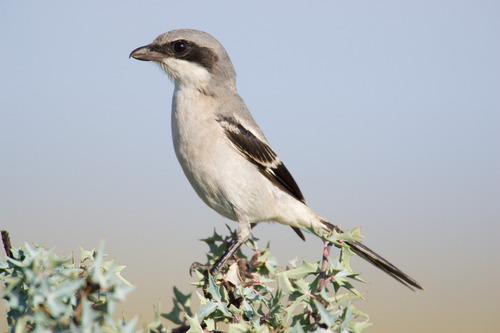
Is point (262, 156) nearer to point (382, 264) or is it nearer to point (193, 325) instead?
point (382, 264)

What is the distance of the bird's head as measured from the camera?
163 inches

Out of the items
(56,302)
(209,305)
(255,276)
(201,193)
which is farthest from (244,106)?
(56,302)

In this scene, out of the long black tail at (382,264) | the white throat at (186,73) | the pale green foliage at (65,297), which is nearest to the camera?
the pale green foliage at (65,297)

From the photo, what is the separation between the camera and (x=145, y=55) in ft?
13.6

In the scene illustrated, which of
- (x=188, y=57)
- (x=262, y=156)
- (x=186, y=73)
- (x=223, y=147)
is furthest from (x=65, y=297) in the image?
(x=188, y=57)

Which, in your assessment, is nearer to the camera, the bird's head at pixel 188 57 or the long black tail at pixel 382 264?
the long black tail at pixel 382 264

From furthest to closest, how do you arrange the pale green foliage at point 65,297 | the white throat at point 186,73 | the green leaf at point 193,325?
the white throat at point 186,73 < the green leaf at point 193,325 < the pale green foliage at point 65,297

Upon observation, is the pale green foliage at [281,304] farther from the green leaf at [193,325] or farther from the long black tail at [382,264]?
the long black tail at [382,264]

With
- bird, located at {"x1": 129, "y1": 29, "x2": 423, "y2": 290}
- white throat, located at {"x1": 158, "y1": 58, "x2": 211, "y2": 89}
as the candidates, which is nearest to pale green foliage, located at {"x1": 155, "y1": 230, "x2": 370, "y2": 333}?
bird, located at {"x1": 129, "y1": 29, "x2": 423, "y2": 290}

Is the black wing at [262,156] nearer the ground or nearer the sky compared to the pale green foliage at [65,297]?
nearer the sky

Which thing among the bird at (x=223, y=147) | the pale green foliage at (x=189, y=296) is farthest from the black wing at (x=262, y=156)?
the pale green foliage at (x=189, y=296)

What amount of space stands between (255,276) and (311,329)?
2.62ft

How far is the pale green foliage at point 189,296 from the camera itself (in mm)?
1118

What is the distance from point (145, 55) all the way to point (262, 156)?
1330 mm
